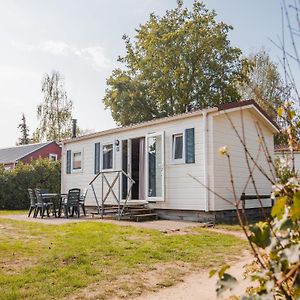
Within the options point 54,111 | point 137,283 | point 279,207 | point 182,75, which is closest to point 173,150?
point 137,283

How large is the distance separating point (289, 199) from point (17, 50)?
10256mm

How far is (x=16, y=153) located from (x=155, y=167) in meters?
24.8

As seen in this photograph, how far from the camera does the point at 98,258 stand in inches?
220

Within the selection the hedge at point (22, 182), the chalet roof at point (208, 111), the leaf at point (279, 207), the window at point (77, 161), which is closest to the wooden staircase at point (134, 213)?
the chalet roof at point (208, 111)

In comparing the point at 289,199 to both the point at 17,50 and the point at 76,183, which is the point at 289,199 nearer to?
the point at 17,50

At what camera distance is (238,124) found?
11797 millimetres

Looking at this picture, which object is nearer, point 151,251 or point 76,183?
point 151,251

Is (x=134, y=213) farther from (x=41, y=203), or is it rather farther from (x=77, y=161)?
(x=77, y=161)

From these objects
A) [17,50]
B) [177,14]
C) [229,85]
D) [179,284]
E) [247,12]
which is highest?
[177,14]

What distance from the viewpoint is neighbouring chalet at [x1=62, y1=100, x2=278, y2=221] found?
34.3ft

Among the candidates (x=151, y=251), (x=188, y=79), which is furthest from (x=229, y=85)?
(x=151, y=251)

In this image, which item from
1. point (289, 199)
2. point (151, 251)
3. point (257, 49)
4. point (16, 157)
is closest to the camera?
point (289, 199)

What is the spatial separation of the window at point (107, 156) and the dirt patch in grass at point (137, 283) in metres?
8.66

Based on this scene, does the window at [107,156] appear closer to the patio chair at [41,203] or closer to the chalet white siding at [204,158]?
the chalet white siding at [204,158]
